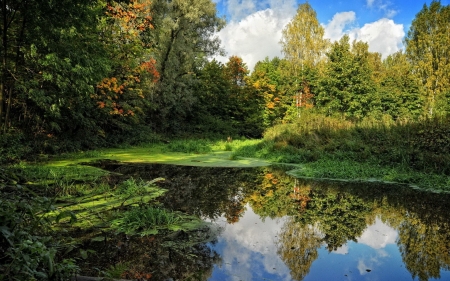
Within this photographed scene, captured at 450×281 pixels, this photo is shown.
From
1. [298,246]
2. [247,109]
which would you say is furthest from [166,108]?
[298,246]

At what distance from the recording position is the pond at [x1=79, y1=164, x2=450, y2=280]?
3.24m

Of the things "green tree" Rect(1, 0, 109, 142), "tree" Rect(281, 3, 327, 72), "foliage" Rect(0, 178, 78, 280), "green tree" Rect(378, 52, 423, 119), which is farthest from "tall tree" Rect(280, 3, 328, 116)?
"foliage" Rect(0, 178, 78, 280)

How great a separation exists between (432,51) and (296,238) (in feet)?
102

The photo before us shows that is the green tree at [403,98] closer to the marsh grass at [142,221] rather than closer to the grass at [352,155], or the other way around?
the grass at [352,155]

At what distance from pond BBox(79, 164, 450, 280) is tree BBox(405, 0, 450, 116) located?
81.0 ft

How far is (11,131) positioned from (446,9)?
33.1 metres

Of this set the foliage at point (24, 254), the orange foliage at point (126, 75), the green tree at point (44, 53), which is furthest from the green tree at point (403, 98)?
the foliage at point (24, 254)

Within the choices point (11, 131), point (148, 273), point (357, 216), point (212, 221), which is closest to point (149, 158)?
point (11, 131)

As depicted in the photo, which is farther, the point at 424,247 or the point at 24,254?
the point at 424,247

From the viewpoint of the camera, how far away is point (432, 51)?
28.2 m

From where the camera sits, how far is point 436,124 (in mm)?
9734

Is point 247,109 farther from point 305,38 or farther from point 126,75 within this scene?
point 126,75

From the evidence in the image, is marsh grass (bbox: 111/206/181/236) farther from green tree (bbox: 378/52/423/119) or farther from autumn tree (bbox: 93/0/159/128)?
green tree (bbox: 378/52/423/119)

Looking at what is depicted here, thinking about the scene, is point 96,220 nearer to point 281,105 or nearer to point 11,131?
point 11,131
